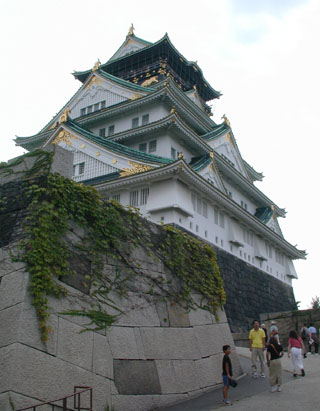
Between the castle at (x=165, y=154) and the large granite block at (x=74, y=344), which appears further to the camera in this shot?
the castle at (x=165, y=154)

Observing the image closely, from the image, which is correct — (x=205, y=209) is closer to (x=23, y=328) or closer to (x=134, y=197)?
(x=134, y=197)

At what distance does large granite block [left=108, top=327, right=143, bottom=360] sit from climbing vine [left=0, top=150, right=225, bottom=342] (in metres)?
0.25

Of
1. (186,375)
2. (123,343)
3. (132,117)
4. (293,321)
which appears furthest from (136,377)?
(132,117)

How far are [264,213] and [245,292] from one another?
1016 centimetres

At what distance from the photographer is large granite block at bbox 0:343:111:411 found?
20.4ft

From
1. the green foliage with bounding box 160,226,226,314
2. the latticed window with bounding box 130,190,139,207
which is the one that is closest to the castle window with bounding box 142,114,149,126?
the latticed window with bounding box 130,190,139,207

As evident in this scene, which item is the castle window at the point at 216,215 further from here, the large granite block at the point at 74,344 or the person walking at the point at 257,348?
the large granite block at the point at 74,344

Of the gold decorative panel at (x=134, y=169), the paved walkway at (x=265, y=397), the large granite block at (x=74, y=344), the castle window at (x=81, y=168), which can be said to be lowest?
the paved walkway at (x=265, y=397)

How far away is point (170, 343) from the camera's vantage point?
9352 mm

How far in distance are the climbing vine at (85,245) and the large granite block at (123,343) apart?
0.25 m

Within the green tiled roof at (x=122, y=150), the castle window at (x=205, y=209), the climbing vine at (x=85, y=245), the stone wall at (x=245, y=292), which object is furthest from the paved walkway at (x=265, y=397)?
the green tiled roof at (x=122, y=150)

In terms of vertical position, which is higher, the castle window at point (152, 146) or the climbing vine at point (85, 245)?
the castle window at point (152, 146)

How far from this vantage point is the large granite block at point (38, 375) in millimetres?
6230

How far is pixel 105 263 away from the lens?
8.62 meters
